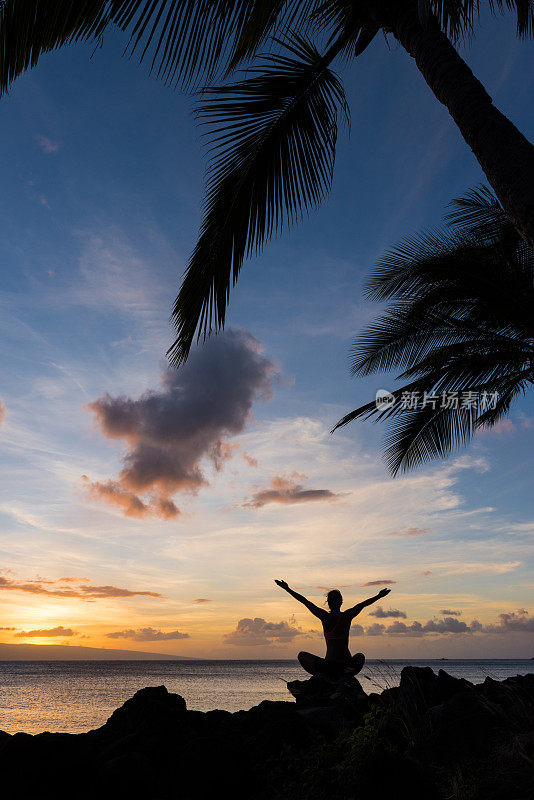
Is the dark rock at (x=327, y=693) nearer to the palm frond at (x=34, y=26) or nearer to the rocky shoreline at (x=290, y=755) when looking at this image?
the rocky shoreline at (x=290, y=755)

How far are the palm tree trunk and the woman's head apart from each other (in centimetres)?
757

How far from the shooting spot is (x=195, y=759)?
506 centimetres

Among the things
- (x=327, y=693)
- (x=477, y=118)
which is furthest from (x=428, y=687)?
(x=477, y=118)

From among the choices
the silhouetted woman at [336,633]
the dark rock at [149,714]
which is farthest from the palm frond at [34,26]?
the silhouetted woman at [336,633]

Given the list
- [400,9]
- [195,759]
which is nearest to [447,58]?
[400,9]

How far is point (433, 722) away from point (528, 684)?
5.91 ft

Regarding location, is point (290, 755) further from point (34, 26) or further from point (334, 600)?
point (34, 26)

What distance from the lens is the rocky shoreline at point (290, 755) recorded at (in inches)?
171

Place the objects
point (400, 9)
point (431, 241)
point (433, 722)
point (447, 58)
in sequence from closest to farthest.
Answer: point (447, 58) < point (400, 9) < point (433, 722) < point (431, 241)

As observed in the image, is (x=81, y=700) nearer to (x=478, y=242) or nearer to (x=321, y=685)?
(x=321, y=685)

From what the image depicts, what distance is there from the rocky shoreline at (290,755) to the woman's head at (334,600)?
2.90m

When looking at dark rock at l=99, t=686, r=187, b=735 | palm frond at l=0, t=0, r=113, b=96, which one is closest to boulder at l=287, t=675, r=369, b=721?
dark rock at l=99, t=686, r=187, b=735

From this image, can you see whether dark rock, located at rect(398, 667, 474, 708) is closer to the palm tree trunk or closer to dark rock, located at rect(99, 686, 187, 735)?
dark rock, located at rect(99, 686, 187, 735)

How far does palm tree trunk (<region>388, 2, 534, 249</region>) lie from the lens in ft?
11.3
